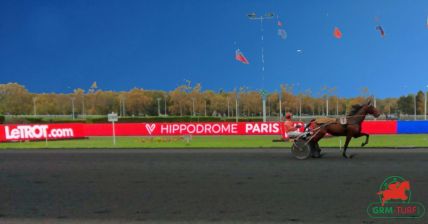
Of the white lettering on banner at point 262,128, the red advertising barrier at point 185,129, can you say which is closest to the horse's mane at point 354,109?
the red advertising barrier at point 185,129

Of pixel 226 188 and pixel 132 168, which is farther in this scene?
pixel 132 168

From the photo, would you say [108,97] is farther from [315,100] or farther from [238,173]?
[238,173]

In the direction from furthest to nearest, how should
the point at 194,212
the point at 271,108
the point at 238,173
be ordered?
the point at 271,108 → the point at 238,173 → the point at 194,212

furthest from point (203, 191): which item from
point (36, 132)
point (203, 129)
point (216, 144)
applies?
point (203, 129)

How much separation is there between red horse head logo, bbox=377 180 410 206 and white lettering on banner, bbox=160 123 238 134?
93.3 feet

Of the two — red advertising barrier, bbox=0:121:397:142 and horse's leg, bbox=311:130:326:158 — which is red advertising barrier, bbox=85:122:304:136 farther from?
horse's leg, bbox=311:130:326:158

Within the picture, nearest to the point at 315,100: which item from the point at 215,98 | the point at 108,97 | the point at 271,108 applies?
the point at 271,108

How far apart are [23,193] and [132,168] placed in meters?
4.13

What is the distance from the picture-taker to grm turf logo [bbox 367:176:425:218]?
6.79 metres

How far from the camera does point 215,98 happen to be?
430 feet

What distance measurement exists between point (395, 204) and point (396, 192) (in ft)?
3.00

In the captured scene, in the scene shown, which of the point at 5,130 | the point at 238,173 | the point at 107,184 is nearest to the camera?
the point at 107,184

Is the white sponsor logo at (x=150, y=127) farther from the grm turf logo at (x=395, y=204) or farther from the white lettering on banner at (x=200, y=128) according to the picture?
the grm turf logo at (x=395, y=204)

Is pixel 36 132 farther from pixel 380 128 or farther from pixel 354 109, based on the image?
pixel 380 128
